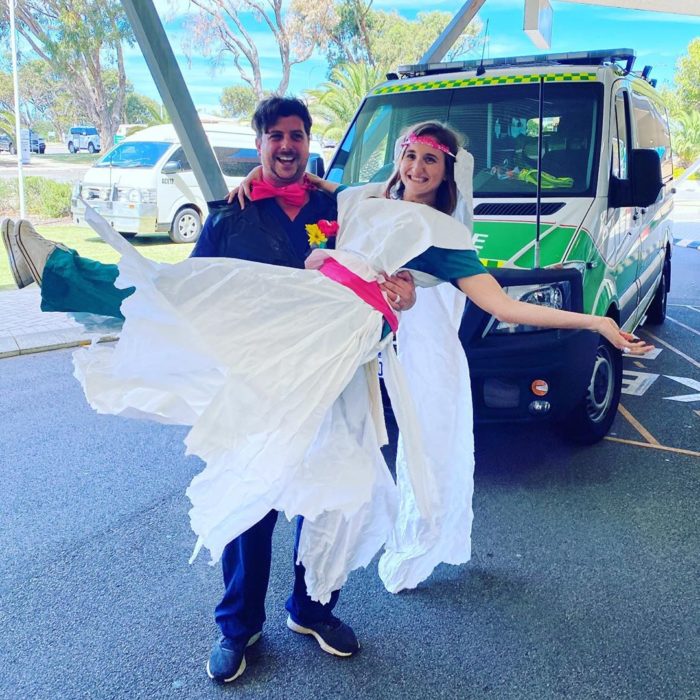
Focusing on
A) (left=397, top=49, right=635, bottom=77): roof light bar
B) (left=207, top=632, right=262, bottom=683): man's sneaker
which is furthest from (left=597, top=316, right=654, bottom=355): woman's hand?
(left=397, top=49, right=635, bottom=77): roof light bar

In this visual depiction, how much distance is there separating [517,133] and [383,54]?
3176cm

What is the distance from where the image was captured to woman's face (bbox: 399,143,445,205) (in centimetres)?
241

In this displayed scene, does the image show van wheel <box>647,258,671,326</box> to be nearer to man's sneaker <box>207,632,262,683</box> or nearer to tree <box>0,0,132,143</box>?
man's sneaker <box>207,632,262,683</box>

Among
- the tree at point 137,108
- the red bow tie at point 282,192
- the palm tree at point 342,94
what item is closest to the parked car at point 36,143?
the tree at point 137,108

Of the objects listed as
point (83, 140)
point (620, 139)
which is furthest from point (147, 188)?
point (83, 140)

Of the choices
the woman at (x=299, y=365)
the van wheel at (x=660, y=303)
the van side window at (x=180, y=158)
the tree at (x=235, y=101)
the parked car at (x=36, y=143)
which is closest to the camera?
the woman at (x=299, y=365)

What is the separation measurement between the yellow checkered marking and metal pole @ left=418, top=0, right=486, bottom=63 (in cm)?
615

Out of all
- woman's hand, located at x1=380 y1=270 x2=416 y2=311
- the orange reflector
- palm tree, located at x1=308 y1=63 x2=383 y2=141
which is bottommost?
the orange reflector

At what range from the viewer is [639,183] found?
424 cm

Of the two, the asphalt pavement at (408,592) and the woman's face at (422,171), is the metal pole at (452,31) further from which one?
the woman's face at (422,171)

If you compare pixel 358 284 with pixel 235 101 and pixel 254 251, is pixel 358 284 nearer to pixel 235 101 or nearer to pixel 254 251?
pixel 254 251

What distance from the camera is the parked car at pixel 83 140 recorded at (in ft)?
98.1

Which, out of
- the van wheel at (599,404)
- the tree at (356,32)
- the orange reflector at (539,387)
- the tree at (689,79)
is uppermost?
the tree at (356,32)

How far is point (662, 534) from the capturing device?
3.55 metres
